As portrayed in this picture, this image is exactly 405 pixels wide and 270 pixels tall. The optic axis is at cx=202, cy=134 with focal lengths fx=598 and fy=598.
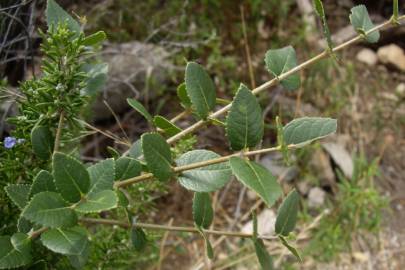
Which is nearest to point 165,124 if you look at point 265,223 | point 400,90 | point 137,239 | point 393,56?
point 137,239

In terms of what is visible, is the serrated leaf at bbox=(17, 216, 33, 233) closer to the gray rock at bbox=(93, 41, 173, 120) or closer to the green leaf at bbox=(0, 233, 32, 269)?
the green leaf at bbox=(0, 233, 32, 269)

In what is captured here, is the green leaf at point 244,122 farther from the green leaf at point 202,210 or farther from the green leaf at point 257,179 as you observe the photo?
the green leaf at point 202,210

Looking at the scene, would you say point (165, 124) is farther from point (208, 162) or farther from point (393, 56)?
point (393, 56)

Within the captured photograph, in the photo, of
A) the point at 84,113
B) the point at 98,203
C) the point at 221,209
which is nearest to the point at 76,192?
the point at 98,203

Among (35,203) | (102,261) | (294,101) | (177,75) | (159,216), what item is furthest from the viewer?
(294,101)

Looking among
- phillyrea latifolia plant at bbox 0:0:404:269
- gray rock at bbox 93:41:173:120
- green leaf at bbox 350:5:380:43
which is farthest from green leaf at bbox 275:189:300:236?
gray rock at bbox 93:41:173:120

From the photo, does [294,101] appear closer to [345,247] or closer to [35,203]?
[345,247]

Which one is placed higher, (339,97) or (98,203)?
(98,203)
